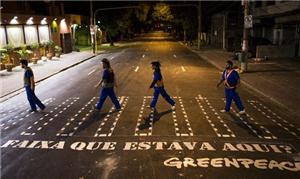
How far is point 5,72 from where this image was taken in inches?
942

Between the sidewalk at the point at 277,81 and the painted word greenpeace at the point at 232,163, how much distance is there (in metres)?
4.97

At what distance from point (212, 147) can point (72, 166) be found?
343 centimetres

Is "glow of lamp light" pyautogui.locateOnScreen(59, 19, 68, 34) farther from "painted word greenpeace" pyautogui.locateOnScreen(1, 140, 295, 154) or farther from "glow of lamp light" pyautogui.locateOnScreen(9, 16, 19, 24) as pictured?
"painted word greenpeace" pyautogui.locateOnScreen(1, 140, 295, 154)

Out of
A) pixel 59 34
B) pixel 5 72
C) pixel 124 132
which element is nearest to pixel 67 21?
pixel 59 34

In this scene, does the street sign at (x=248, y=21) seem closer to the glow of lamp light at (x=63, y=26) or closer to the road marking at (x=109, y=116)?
the road marking at (x=109, y=116)

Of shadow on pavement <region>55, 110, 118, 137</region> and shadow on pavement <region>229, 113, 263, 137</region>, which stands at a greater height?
shadow on pavement <region>55, 110, 118, 137</region>

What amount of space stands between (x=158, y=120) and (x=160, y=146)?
99.9 inches

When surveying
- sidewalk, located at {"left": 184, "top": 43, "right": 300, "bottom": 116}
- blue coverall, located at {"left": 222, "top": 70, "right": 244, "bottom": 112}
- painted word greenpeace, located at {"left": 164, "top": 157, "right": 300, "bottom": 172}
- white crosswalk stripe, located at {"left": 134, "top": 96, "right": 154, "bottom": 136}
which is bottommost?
painted word greenpeace, located at {"left": 164, "top": 157, "right": 300, "bottom": 172}

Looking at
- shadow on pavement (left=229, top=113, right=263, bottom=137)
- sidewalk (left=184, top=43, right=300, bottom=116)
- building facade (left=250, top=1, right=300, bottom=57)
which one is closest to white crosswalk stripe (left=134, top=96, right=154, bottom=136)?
shadow on pavement (left=229, top=113, right=263, bottom=137)

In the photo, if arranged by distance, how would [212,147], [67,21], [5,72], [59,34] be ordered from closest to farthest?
[212,147], [5,72], [59,34], [67,21]

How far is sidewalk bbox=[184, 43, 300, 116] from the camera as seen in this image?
46.6ft

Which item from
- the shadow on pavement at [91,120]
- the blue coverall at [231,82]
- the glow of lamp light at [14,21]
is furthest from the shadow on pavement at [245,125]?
the glow of lamp light at [14,21]

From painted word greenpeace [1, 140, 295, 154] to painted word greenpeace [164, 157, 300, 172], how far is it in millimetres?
653

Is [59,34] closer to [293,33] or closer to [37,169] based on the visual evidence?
[293,33]
